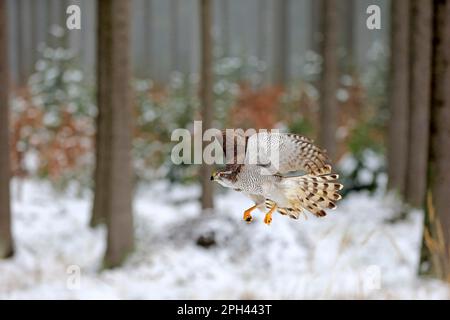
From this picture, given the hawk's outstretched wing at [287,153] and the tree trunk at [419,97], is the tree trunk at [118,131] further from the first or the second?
the hawk's outstretched wing at [287,153]

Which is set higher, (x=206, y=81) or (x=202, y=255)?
(x=206, y=81)

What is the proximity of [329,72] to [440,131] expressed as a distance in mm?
4603

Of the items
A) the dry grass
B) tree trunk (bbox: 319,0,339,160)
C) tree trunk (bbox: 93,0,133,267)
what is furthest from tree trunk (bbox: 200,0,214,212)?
the dry grass

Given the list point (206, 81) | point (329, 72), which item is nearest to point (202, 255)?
point (206, 81)

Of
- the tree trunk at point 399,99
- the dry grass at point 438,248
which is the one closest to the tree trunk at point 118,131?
the dry grass at point 438,248

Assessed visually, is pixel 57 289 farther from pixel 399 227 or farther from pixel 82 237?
pixel 399 227

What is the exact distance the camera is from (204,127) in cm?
939

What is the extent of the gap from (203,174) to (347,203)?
3.44 metres

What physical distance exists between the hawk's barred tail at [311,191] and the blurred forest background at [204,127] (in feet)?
10.3

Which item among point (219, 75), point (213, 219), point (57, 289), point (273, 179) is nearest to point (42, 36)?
point (219, 75)

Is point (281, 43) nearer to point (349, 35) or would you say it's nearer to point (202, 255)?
point (349, 35)

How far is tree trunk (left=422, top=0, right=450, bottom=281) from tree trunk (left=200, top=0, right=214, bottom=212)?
13.1ft

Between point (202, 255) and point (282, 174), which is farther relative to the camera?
point (202, 255)

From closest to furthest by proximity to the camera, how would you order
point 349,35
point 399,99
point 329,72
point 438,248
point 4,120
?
point 438,248 → point 4,120 → point 329,72 → point 399,99 → point 349,35
